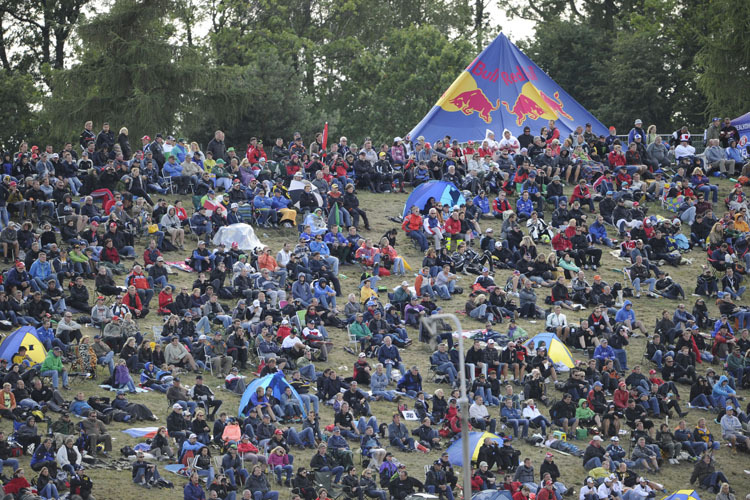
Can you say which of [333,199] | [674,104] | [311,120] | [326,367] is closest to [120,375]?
[326,367]

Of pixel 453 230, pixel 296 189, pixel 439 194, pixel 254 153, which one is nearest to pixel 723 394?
pixel 453 230

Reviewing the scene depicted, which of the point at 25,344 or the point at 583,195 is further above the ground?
the point at 583,195

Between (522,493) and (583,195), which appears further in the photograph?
(583,195)

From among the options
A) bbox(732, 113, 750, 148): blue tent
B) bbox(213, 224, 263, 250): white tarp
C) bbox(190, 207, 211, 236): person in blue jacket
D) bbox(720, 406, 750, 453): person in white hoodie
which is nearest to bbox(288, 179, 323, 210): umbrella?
bbox(213, 224, 263, 250): white tarp

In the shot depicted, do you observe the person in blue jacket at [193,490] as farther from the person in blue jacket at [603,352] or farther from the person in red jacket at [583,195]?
the person in red jacket at [583,195]

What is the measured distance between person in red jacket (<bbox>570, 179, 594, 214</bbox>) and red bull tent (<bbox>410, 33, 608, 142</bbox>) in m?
4.55

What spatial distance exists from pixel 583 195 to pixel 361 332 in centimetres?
1116

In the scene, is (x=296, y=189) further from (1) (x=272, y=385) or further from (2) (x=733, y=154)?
(2) (x=733, y=154)

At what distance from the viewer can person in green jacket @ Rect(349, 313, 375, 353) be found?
2806 cm

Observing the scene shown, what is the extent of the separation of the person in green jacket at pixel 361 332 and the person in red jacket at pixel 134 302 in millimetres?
4634

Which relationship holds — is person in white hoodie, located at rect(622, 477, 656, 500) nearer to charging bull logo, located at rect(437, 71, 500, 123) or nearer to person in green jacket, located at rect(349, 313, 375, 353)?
person in green jacket, located at rect(349, 313, 375, 353)

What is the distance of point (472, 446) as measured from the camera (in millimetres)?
24016

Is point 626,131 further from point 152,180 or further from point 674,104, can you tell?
point 152,180

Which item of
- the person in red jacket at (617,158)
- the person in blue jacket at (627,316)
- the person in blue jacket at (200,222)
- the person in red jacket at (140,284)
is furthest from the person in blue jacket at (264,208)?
the person in red jacket at (617,158)
